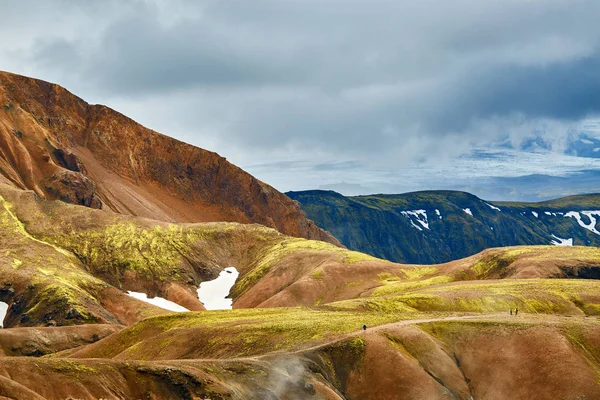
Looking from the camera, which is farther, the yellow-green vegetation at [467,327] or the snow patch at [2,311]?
the snow patch at [2,311]

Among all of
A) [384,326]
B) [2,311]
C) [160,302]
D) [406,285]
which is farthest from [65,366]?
[160,302]

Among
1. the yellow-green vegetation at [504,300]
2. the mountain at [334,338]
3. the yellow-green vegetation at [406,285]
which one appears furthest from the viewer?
the yellow-green vegetation at [406,285]

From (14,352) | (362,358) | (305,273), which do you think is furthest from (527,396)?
(305,273)

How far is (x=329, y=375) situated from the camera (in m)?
90.2

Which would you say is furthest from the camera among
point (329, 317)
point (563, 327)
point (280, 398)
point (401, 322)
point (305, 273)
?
point (305, 273)

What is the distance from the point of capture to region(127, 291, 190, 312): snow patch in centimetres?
18065

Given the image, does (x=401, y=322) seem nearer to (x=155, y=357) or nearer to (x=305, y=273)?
(x=155, y=357)

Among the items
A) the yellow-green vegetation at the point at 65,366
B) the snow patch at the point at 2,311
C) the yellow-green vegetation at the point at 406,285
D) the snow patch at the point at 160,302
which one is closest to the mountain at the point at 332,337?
the yellow-green vegetation at the point at 65,366

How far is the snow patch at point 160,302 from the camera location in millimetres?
180650

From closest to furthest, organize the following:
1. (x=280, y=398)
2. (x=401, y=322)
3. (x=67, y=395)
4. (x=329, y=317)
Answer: (x=67, y=395), (x=280, y=398), (x=401, y=322), (x=329, y=317)

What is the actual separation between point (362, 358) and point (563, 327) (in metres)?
26.9

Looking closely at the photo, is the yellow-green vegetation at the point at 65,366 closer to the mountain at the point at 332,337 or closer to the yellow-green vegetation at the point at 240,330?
the mountain at the point at 332,337

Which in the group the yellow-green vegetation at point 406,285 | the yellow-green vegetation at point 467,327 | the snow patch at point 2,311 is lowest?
the snow patch at point 2,311

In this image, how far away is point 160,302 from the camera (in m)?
184
